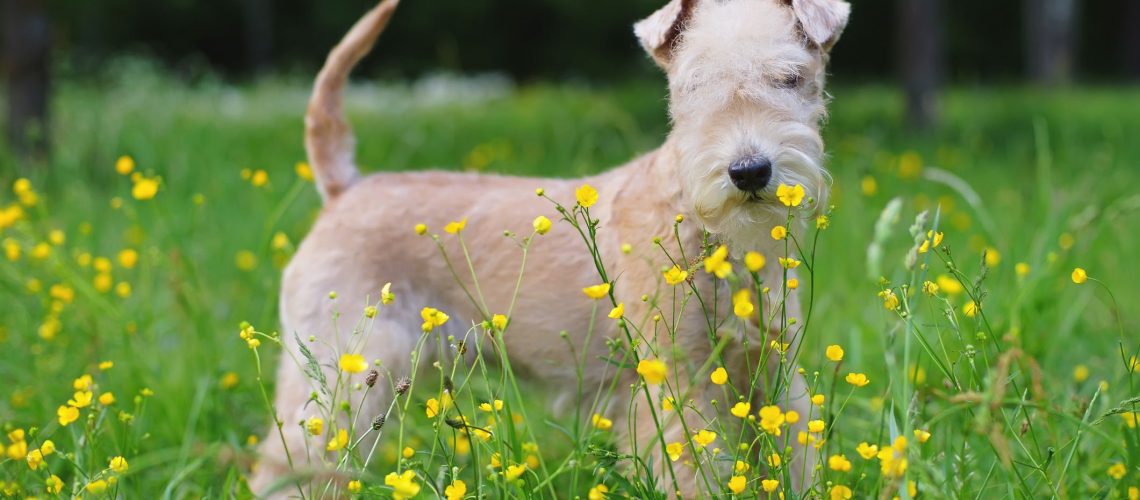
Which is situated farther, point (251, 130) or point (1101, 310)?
point (251, 130)

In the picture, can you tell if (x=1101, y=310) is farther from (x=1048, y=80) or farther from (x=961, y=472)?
(x=1048, y=80)

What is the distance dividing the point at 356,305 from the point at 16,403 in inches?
48.4

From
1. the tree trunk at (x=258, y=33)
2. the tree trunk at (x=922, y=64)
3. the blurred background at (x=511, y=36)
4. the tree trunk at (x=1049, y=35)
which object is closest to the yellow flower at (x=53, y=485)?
the tree trunk at (x=922, y=64)

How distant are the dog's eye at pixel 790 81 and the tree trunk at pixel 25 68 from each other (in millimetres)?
5098

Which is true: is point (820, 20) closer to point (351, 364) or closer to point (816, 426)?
point (816, 426)

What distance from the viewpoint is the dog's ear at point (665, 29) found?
2.29 meters

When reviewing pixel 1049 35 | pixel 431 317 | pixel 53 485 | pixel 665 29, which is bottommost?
pixel 1049 35

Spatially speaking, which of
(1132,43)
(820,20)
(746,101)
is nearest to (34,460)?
(746,101)

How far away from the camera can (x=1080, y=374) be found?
282 centimetres

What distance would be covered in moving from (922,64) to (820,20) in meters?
6.41

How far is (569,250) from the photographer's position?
2.52m

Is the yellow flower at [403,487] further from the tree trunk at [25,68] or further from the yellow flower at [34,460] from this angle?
the tree trunk at [25,68]

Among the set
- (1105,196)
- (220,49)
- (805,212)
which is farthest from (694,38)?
(220,49)

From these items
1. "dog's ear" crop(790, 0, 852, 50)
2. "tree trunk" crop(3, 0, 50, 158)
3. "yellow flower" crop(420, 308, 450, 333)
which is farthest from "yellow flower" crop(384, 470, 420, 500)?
"tree trunk" crop(3, 0, 50, 158)
